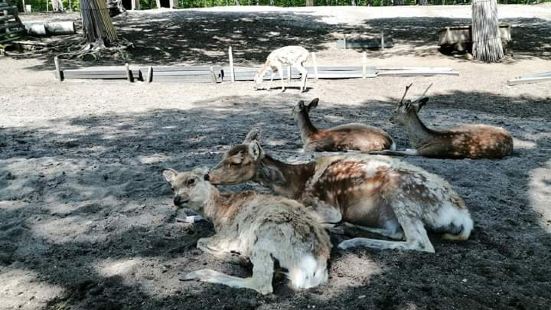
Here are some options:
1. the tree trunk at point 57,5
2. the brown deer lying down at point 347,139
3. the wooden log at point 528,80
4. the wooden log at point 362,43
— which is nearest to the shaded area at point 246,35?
the wooden log at point 362,43

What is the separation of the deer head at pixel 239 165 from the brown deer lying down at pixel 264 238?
0.43 m

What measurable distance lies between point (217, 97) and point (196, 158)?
583 cm

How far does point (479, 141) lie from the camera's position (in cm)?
739

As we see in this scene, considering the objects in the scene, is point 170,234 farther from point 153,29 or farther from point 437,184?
point 153,29

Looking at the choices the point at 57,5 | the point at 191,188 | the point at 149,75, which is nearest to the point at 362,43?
the point at 149,75

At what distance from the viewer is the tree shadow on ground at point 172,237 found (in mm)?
3812

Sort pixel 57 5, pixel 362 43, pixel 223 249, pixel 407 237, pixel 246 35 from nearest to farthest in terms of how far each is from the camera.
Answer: pixel 223 249
pixel 407 237
pixel 362 43
pixel 246 35
pixel 57 5

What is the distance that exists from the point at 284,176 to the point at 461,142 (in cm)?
337

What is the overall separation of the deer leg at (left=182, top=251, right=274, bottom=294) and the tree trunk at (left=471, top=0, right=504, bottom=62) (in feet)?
48.8

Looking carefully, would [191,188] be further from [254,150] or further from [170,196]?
[170,196]

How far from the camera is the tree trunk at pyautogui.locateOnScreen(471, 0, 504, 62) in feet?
53.0

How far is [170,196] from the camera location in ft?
19.1

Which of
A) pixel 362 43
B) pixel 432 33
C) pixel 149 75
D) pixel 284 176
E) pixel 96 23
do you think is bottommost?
pixel 284 176

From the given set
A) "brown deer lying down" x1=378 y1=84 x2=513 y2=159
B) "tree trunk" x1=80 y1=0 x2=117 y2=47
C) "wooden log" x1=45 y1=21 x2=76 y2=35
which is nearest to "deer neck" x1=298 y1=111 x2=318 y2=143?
"brown deer lying down" x1=378 y1=84 x2=513 y2=159
